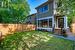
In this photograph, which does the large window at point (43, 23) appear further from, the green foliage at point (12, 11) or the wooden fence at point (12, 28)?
the wooden fence at point (12, 28)

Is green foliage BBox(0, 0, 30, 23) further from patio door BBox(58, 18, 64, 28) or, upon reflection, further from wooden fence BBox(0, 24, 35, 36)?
patio door BBox(58, 18, 64, 28)

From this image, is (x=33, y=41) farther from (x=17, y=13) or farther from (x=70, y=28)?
(x=70, y=28)

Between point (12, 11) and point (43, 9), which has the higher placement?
point (43, 9)

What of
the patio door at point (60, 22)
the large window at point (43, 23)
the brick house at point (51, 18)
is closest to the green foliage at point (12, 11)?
the brick house at point (51, 18)

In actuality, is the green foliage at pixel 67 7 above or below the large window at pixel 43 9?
below

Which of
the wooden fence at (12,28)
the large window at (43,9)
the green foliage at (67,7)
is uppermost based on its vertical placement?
the large window at (43,9)

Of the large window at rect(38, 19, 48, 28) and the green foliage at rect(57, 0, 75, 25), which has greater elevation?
the green foliage at rect(57, 0, 75, 25)

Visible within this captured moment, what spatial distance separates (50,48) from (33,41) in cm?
409

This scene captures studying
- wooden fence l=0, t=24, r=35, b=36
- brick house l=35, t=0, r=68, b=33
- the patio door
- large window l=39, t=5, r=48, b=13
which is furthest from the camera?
large window l=39, t=5, r=48, b=13

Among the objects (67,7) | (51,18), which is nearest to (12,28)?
(67,7)

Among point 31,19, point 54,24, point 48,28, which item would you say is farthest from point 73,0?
point 31,19

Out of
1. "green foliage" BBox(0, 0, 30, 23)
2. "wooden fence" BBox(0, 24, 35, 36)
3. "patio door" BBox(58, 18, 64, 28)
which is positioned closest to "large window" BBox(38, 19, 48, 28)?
"patio door" BBox(58, 18, 64, 28)

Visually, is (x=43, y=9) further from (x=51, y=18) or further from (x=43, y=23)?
(x=51, y=18)

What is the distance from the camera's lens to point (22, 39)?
16.1 meters
